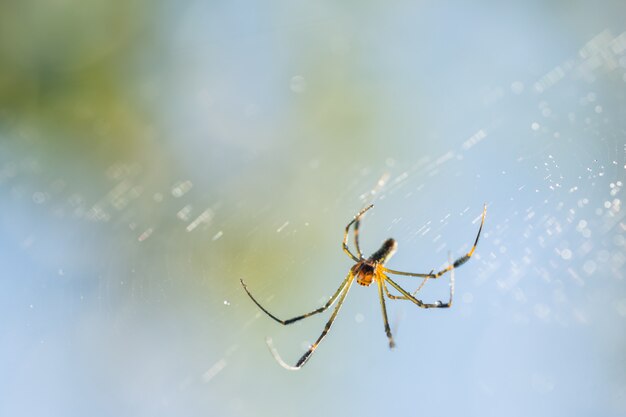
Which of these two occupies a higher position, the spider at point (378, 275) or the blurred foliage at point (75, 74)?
the blurred foliage at point (75, 74)

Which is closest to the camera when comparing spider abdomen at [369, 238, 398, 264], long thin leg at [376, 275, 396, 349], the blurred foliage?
spider abdomen at [369, 238, 398, 264]

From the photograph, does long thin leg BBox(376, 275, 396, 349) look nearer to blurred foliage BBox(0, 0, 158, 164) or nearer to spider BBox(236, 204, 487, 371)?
spider BBox(236, 204, 487, 371)

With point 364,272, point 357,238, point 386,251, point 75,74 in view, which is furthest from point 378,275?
point 75,74

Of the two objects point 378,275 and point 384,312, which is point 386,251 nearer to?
point 378,275

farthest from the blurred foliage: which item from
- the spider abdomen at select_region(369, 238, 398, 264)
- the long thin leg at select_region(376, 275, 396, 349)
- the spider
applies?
the spider abdomen at select_region(369, 238, 398, 264)

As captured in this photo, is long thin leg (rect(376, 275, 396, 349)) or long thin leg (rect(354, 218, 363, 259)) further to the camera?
long thin leg (rect(376, 275, 396, 349))

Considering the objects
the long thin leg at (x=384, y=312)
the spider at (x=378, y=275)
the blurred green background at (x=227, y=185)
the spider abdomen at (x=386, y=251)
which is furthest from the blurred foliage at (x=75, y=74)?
the spider abdomen at (x=386, y=251)

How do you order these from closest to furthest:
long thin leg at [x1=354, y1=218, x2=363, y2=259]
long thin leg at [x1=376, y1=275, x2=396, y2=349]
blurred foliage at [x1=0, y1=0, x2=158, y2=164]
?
long thin leg at [x1=354, y1=218, x2=363, y2=259] → long thin leg at [x1=376, y1=275, x2=396, y2=349] → blurred foliage at [x1=0, y1=0, x2=158, y2=164]

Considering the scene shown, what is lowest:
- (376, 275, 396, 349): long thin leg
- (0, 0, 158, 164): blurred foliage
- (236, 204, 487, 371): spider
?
(376, 275, 396, 349): long thin leg

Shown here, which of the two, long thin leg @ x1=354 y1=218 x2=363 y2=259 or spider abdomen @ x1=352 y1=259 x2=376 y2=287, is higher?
long thin leg @ x1=354 y1=218 x2=363 y2=259

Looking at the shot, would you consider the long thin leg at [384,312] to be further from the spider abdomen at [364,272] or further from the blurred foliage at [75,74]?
the blurred foliage at [75,74]

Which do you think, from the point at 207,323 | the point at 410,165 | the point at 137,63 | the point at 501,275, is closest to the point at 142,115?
the point at 137,63
